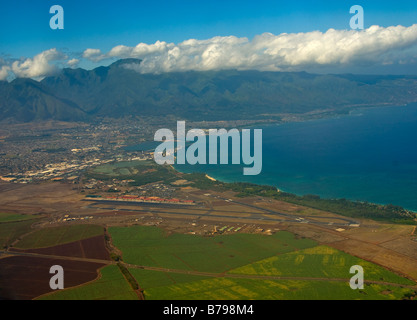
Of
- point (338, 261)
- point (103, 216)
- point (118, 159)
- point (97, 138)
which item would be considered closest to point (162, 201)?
point (103, 216)

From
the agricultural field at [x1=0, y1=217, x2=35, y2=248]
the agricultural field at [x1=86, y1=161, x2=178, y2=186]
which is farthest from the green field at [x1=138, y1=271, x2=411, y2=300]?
the agricultural field at [x1=86, y1=161, x2=178, y2=186]

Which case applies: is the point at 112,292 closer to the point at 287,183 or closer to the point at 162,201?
the point at 162,201

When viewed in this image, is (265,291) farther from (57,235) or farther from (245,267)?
(57,235)

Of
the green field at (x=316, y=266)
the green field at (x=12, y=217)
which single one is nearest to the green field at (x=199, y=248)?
the green field at (x=316, y=266)

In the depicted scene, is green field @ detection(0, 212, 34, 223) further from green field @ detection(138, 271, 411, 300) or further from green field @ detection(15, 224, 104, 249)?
green field @ detection(138, 271, 411, 300)

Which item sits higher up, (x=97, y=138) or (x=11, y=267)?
(x=97, y=138)

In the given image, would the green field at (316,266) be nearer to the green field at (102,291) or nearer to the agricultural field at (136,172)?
the green field at (102,291)

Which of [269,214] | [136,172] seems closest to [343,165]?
[269,214]
